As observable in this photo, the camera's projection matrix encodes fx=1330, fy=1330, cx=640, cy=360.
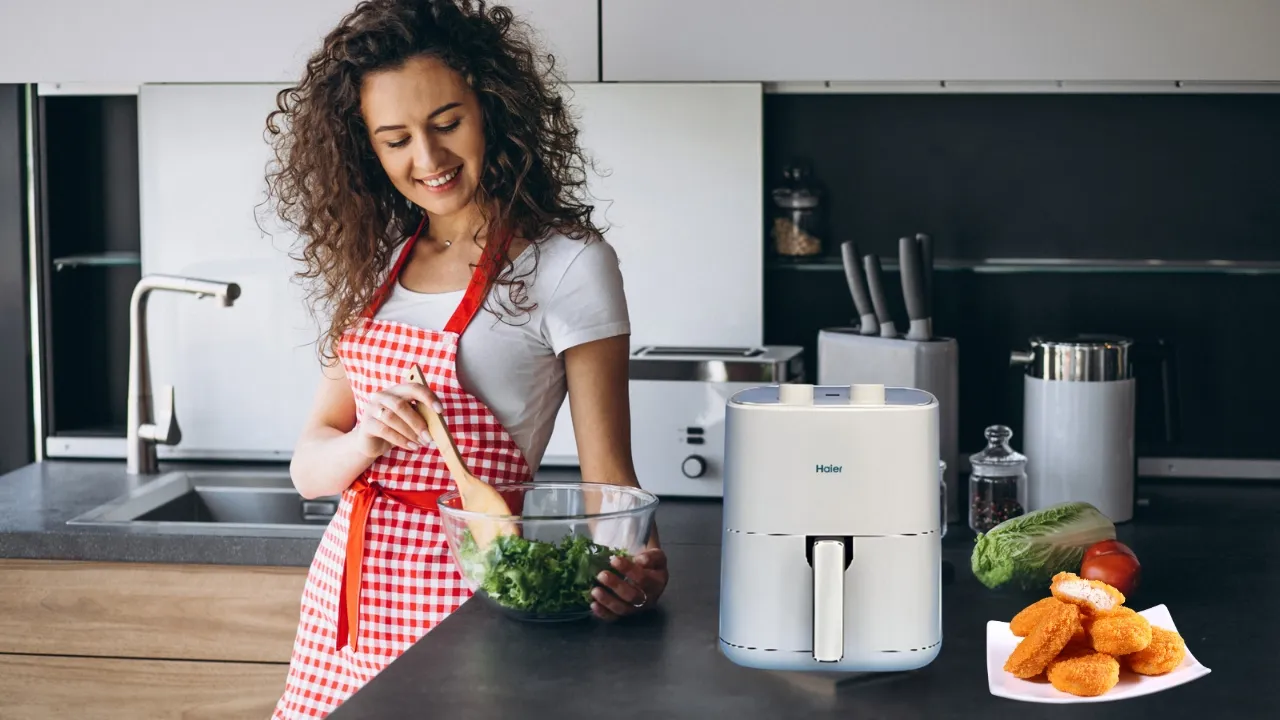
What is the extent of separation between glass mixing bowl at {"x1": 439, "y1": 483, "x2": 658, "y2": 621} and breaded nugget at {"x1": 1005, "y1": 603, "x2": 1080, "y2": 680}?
0.34m

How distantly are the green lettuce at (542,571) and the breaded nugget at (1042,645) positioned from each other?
36 cm

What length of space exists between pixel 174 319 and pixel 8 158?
1.35ft

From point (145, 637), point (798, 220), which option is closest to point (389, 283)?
point (145, 637)

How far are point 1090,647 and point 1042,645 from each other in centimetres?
5

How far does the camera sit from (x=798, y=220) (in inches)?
91.9

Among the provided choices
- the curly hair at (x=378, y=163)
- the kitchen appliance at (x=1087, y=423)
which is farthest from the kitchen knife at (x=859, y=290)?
the curly hair at (x=378, y=163)

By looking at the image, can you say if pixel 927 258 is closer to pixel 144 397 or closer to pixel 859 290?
pixel 859 290

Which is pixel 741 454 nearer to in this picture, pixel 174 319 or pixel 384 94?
pixel 384 94

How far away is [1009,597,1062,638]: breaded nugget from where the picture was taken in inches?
45.1

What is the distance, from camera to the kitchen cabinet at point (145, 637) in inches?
76.2

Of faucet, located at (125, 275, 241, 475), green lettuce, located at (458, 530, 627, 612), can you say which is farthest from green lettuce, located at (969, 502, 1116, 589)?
faucet, located at (125, 275, 241, 475)

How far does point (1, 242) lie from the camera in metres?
2.42

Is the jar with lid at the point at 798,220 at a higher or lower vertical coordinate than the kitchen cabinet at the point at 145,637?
higher

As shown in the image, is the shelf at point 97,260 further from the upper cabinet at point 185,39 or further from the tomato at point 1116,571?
the tomato at point 1116,571
